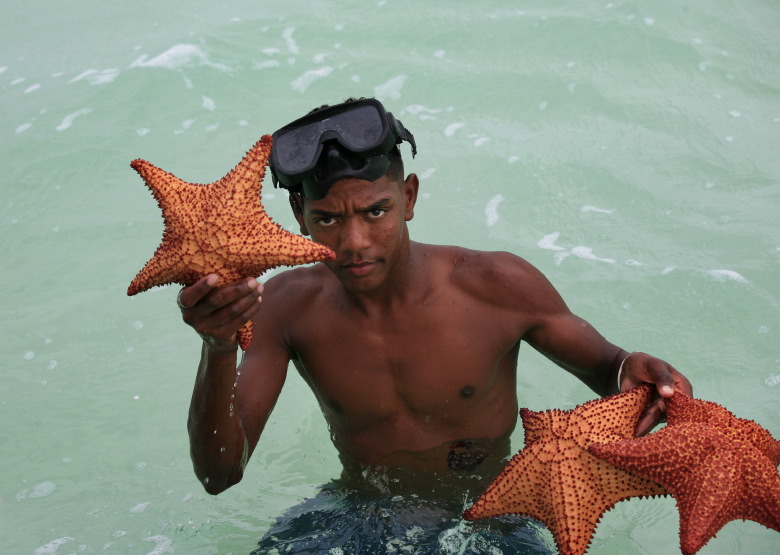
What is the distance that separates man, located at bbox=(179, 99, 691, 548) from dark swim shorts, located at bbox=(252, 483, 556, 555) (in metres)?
0.16

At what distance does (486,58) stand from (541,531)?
21.9 ft

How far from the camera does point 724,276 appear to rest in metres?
6.82

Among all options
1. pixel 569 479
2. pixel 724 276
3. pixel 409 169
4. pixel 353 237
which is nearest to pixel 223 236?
pixel 353 237

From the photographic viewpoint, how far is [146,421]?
607 centimetres

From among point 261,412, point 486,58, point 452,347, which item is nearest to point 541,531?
point 452,347

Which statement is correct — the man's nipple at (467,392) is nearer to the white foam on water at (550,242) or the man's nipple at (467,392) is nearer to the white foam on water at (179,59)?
the white foam on water at (550,242)

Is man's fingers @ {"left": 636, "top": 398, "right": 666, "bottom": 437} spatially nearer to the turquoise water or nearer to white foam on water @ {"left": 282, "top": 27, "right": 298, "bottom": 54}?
the turquoise water

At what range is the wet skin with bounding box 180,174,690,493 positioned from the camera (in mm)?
3961

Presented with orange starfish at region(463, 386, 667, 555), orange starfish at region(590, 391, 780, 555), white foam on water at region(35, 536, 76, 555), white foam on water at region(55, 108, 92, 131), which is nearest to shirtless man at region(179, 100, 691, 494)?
orange starfish at region(463, 386, 667, 555)

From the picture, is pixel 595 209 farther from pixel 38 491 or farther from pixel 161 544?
pixel 38 491

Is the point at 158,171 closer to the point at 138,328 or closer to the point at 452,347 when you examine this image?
the point at 452,347

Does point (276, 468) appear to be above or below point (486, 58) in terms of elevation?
below

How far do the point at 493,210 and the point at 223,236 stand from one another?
5.19 metres

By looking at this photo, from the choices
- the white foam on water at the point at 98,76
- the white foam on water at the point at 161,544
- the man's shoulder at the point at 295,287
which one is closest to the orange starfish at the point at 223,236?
the man's shoulder at the point at 295,287
